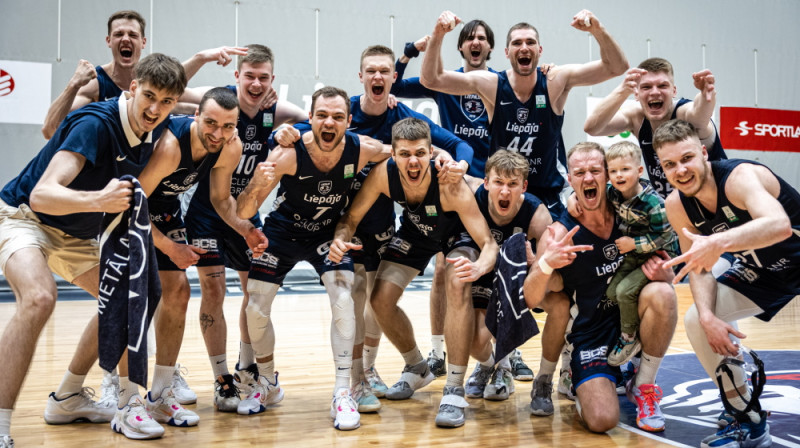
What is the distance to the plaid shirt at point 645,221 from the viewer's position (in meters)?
4.30

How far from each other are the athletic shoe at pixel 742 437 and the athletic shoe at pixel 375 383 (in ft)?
6.90

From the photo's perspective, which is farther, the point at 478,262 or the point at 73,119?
the point at 478,262

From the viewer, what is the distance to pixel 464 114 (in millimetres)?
6324

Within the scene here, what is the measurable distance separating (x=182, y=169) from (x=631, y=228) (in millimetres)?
2775

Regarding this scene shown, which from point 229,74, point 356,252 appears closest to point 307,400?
point 356,252

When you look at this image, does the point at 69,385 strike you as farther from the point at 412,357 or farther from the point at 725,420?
the point at 725,420

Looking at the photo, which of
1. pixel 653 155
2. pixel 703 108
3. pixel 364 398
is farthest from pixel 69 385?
pixel 703 108

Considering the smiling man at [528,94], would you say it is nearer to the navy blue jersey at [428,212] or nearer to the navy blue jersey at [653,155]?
the navy blue jersey at [653,155]

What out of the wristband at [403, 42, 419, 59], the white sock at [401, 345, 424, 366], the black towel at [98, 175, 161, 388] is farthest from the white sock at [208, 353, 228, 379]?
the wristband at [403, 42, 419, 59]

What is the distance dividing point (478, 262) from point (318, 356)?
2.52m

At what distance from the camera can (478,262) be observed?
4.34 m

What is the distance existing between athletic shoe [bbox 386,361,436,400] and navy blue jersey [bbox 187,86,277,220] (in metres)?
1.79

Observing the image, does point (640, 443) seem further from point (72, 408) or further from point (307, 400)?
point (72, 408)

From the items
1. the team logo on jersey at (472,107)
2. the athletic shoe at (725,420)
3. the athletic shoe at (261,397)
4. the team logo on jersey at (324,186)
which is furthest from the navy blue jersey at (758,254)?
the athletic shoe at (261,397)
